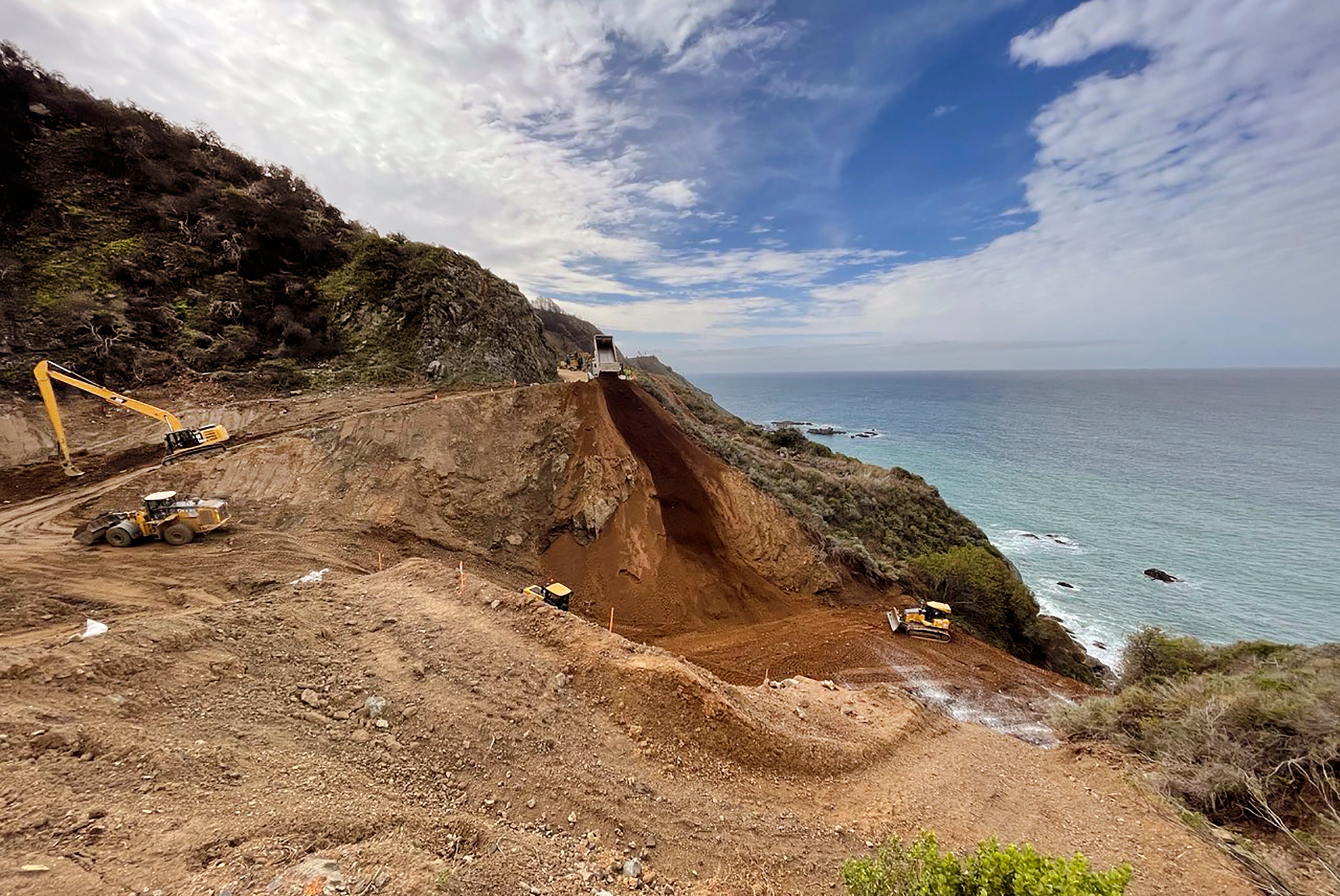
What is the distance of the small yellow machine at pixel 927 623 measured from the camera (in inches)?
709

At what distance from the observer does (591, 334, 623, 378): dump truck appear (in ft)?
93.7

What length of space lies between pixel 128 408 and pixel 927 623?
2836cm

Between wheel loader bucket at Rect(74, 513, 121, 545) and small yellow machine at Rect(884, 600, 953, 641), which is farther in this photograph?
small yellow machine at Rect(884, 600, 953, 641)

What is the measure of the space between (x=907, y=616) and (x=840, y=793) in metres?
11.0

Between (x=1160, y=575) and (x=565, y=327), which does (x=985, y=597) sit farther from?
(x=565, y=327)

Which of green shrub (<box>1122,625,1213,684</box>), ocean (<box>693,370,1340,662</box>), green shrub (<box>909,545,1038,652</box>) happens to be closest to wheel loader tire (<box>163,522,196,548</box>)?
green shrub (<box>909,545,1038,652</box>)

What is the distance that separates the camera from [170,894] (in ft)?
12.9

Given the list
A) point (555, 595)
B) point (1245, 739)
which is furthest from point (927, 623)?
point (555, 595)

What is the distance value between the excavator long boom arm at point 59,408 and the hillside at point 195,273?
304cm

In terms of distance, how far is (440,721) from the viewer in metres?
7.34

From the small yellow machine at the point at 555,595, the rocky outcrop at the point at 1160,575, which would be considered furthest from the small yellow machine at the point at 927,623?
the rocky outcrop at the point at 1160,575

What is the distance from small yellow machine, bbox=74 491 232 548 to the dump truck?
685 inches

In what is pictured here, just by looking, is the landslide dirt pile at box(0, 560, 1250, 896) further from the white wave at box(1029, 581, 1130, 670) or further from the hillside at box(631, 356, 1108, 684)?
the white wave at box(1029, 581, 1130, 670)

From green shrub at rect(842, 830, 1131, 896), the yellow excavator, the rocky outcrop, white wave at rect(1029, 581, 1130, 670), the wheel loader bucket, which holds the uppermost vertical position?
the yellow excavator
